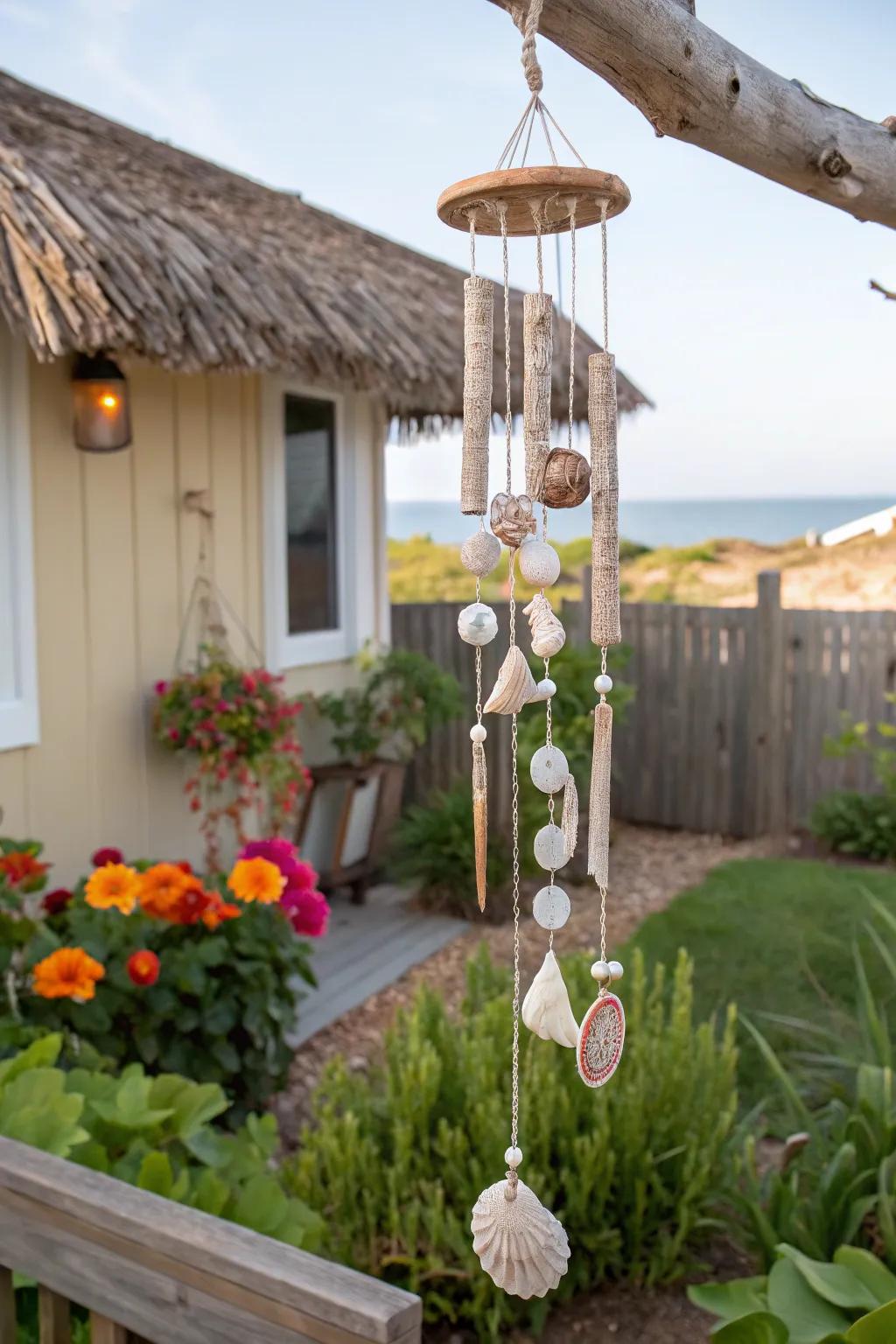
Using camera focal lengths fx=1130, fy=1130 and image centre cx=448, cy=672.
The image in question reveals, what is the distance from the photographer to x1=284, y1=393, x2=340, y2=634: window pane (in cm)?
542

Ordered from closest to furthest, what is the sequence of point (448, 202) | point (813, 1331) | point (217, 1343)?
point (448, 202) → point (217, 1343) → point (813, 1331)

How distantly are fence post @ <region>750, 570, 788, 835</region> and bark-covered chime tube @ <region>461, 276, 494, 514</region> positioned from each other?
6.08 metres

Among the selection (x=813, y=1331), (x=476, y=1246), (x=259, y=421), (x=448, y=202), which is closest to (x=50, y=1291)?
(x=476, y=1246)

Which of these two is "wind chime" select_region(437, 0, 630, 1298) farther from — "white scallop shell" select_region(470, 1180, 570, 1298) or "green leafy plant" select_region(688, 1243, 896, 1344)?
"green leafy plant" select_region(688, 1243, 896, 1344)

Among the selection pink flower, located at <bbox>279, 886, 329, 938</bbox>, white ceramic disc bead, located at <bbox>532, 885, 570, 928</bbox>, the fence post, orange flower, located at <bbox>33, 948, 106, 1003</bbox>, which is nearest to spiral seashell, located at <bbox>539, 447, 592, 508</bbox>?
white ceramic disc bead, located at <bbox>532, 885, 570, 928</bbox>

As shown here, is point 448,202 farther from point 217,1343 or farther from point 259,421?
point 259,421

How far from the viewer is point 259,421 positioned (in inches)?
199

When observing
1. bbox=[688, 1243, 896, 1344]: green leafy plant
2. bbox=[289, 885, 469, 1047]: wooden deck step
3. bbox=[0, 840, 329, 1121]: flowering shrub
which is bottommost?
bbox=[289, 885, 469, 1047]: wooden deck step

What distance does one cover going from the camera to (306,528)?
5551 mm

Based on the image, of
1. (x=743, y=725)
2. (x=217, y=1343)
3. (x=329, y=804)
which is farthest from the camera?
(x=743, y=725)

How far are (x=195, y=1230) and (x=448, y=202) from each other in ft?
3.86

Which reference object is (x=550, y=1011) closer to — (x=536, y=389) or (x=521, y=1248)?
(x=521, y=1248)

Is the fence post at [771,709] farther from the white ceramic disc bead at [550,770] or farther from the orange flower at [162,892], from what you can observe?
the white ceramic disc bead at [550,770]

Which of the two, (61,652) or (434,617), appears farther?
(434,617)
